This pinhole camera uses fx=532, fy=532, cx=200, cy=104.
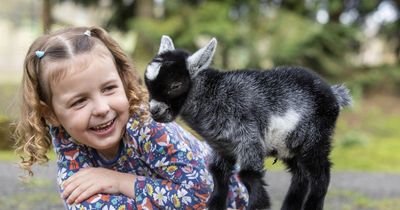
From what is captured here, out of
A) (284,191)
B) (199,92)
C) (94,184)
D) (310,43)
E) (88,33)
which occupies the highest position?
(310,43)

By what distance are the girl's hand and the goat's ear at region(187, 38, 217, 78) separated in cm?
82

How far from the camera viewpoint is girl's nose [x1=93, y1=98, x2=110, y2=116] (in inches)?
95.6

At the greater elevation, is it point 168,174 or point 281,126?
point 281,126

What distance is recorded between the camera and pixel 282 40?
980 cm

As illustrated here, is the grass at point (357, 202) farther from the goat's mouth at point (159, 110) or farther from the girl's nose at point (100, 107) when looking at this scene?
the goat's mouth at point (159, 110)

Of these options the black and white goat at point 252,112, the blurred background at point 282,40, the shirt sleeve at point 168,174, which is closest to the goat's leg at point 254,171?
the black and white goat at point 252,112

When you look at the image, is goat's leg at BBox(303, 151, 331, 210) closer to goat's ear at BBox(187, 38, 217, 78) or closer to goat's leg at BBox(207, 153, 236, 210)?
goat's leg at BBox(207, 153, 236, 210)

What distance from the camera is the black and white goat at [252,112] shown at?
214 cm

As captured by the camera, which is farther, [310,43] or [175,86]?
[310,43]

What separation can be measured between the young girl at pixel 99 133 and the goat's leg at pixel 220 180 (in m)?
0.43

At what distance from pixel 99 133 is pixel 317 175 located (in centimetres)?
102

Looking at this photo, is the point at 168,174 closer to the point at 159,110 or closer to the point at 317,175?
the point at 159,110

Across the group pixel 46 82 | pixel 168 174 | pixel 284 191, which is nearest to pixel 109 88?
pixel 46 82

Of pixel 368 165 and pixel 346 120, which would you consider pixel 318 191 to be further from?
pixel 346 120
